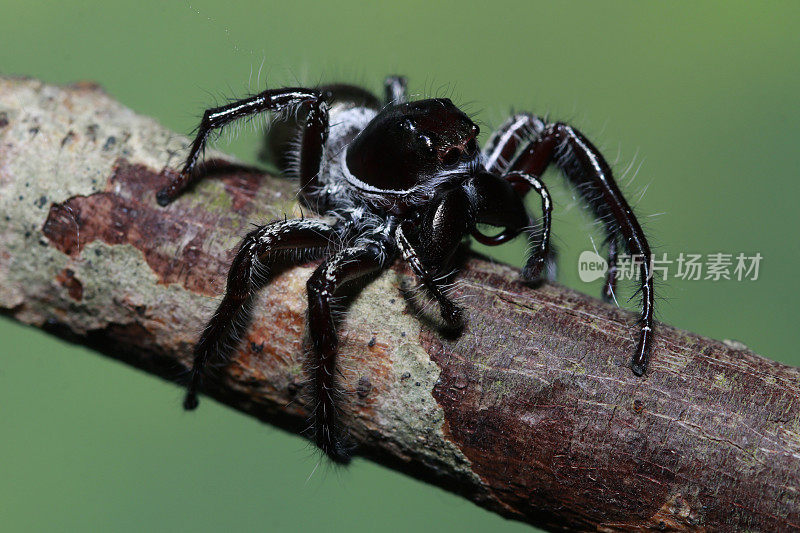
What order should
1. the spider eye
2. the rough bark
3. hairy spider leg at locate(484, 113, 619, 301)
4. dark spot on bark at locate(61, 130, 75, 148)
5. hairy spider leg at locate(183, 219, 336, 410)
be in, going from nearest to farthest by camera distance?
the rough bark → hairy spider leg at locate(183, 219, 336, 410) → the spider eye → dark spot on bark at locate(61, 130, 75, 148) → hairy spider leg at locate(484, 113, 619, 301)

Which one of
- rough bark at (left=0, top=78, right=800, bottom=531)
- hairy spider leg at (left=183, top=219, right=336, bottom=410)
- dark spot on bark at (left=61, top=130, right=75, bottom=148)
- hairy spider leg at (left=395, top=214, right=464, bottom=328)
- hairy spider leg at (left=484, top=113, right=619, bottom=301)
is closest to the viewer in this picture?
rough bark at (left=0, top=78, right=800, bottom=531)

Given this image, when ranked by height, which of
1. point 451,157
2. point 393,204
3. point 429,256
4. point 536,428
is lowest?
point 536,428

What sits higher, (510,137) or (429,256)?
(510,137)

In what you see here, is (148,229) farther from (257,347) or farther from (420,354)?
(420,354)

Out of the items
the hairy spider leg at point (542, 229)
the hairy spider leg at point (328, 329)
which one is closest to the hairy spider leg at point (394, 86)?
the hairy spider leg at point (542, 229)

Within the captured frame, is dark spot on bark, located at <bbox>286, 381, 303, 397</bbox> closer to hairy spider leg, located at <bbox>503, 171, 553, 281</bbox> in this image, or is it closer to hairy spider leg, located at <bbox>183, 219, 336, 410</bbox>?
hairy spider leg, located at <bbox>183, 219, 336, 410</bbox>

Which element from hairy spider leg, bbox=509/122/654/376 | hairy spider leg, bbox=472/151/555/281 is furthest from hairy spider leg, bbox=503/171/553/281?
hairy spider leg, bbox=509/122/654/376

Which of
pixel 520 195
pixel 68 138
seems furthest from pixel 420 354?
pixel 68 138
